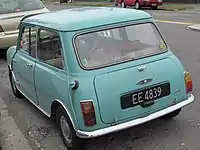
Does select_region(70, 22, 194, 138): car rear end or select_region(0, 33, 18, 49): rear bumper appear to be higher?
select_region(70, 22, 194, 138): car rear end

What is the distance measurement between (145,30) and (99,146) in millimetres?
1583

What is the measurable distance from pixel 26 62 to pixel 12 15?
173 inches

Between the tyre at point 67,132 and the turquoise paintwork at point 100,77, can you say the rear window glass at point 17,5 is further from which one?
the tyre at point 67,132

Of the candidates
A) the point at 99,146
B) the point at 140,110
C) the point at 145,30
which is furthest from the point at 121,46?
the point at 99,146

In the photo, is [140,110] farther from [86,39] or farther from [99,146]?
[86,39]

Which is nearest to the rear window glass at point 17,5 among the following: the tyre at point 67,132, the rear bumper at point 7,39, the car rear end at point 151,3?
the rear bumper at point 7,39

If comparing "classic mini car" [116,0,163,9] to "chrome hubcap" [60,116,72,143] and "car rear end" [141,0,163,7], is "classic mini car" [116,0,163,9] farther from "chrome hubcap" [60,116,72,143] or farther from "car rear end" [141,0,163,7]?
"chrome hubcap" [60,116,72,143]

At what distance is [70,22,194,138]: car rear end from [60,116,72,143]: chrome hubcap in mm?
431

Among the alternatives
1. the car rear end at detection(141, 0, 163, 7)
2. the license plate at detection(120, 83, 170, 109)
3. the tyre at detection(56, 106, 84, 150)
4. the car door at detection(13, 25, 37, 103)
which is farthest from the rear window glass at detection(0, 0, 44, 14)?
the car rear end at detection(141, 0, 163, 7)

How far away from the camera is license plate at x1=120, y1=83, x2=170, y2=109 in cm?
395

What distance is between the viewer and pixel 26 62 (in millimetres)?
5285

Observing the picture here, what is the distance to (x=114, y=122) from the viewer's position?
3896 millimetres

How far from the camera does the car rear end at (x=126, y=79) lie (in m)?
3.83

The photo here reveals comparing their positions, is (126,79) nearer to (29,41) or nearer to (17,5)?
(29,41)
